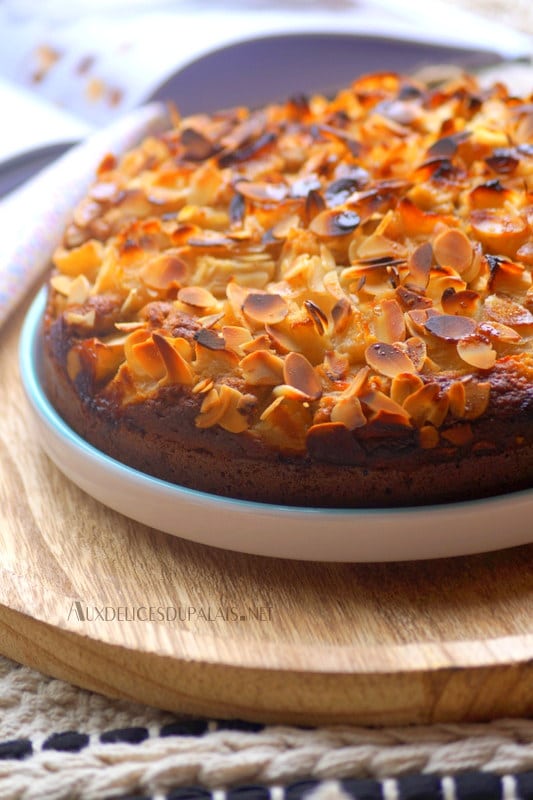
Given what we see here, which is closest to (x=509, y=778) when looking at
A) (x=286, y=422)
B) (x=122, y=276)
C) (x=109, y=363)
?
(x=286, y=422)

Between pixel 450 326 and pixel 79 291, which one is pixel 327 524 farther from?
pixel 79 291

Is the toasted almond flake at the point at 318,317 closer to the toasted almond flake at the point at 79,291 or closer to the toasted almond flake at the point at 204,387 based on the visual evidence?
Result: the toasted almond flake at the point at 204,387

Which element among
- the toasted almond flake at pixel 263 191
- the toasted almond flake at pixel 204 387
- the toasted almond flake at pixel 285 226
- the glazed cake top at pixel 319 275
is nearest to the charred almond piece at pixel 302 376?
the glazed cake top at pixel 319 275

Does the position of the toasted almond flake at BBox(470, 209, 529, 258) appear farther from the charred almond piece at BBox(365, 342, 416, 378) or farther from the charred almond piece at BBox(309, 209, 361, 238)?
the charred almond piece at BBox(365, 342, 416, 378)

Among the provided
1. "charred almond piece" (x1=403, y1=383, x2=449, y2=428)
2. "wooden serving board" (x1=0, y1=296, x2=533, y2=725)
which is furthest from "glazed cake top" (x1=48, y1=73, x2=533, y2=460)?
"wooden serving board" (x1=0, y1=296, x2=533, y2=725)

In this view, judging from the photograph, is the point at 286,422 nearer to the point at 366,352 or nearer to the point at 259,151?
the point at 366,352

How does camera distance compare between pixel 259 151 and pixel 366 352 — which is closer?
pixel 366 352

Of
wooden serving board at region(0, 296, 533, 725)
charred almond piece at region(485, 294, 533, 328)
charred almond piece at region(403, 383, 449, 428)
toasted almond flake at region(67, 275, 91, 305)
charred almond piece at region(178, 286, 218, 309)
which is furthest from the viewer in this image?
toasted almond flake at region(67, 275, 91, 305)

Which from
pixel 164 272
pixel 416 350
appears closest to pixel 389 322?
pixel 416 350
